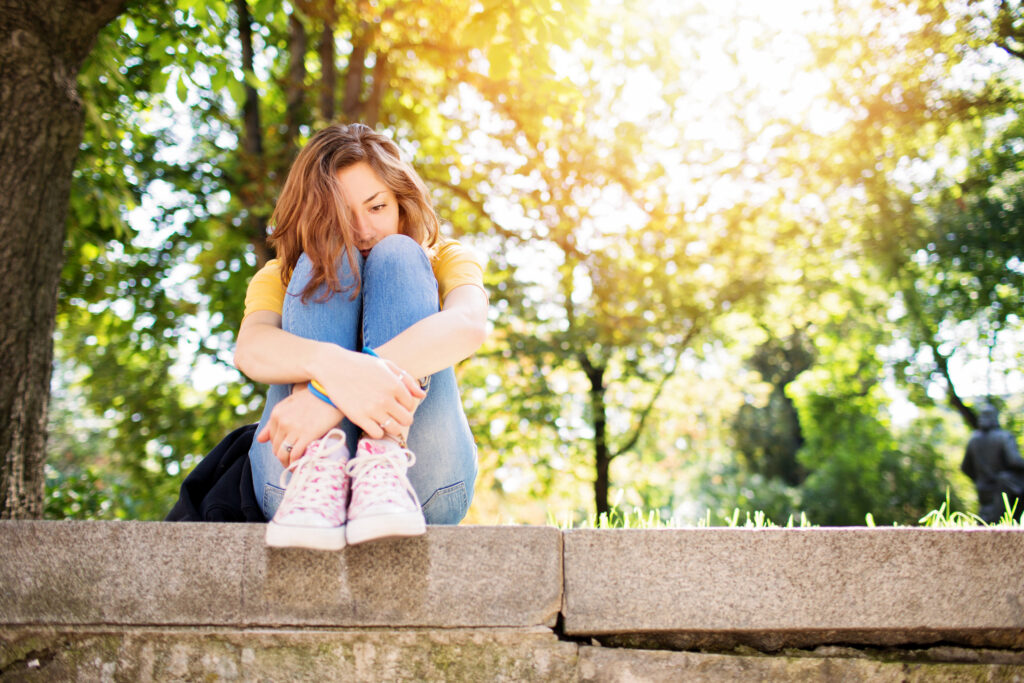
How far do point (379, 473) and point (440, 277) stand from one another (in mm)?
734

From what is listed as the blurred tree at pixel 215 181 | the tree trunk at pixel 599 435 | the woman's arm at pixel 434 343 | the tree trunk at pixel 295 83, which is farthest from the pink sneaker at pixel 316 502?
the tree trunk at pixel 599 435

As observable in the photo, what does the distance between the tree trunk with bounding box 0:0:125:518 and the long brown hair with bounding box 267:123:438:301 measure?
56.5 inches

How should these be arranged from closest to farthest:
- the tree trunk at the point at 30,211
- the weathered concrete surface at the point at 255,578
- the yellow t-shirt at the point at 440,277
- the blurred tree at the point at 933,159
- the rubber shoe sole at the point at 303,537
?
1. the rubber shoe sole at the point at 303,537
2. the weathered concrete surface at the point at 255,578
3. the yellow t-shirt at the point at 440,277
4. the tree trunk at the point at 30,211
5. the blurred tree at the point at 933,159

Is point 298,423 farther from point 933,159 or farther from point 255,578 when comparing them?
point 933,159

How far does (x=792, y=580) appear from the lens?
62.7 inches

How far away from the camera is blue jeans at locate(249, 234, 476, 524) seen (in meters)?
1.79

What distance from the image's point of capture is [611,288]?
830 cm

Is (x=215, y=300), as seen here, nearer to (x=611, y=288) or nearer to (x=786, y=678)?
(x=611, y=288)

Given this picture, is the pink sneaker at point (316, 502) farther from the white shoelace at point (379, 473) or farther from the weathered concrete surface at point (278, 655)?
the weathered concrete surface at point (278, 655)

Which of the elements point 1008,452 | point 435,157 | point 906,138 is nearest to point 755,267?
point 906,138

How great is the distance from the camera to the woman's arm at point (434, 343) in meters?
1.72

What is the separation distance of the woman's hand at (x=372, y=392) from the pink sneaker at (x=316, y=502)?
0.08 m

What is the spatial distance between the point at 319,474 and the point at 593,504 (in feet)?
34.0

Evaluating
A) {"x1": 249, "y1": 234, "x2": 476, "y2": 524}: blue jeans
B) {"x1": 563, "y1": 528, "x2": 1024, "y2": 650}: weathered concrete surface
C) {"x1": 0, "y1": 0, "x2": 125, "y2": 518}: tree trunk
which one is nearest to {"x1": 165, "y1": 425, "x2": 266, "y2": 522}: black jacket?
{"x1": 249, "y1": 234, "x2": 476, "y2": 524}: blue jeans
